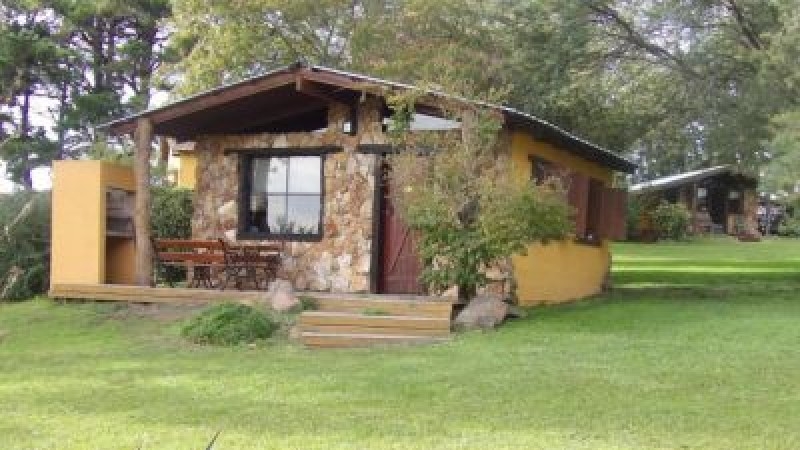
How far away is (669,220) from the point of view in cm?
3453

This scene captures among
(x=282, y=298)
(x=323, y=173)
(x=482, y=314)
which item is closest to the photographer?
(x=482, y=314)

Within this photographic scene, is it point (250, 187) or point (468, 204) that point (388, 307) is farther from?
point (250, 187)

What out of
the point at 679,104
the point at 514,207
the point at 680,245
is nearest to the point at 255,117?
the point at 514,207

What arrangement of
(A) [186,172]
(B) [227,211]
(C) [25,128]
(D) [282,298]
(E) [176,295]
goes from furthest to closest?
1. (C) [25,128]
2. (A) [186,172]
3. (B) [227,211]
4. (E) [176,295]
5. (D) [282,298]

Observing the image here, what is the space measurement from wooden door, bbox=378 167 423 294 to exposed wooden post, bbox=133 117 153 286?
133 inches

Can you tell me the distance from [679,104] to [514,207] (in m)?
8.80

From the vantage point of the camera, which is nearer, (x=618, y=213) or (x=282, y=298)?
(x=282, y=298)

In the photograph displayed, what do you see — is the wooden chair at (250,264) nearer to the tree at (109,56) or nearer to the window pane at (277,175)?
the window pane at (277,175)

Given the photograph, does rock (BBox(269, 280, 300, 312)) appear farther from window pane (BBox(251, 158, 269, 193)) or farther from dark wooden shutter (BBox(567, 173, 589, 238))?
dark wooden shutter (BBox(567, 173, 589, 238))

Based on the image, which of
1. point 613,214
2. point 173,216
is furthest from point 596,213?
point 173,216

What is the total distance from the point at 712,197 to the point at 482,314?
3356 cm

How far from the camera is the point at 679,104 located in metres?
18.5

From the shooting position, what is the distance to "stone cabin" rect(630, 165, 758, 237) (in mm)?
37750

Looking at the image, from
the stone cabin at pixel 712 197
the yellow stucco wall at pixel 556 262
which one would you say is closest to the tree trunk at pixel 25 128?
the stone cabin at pixel 712 197
